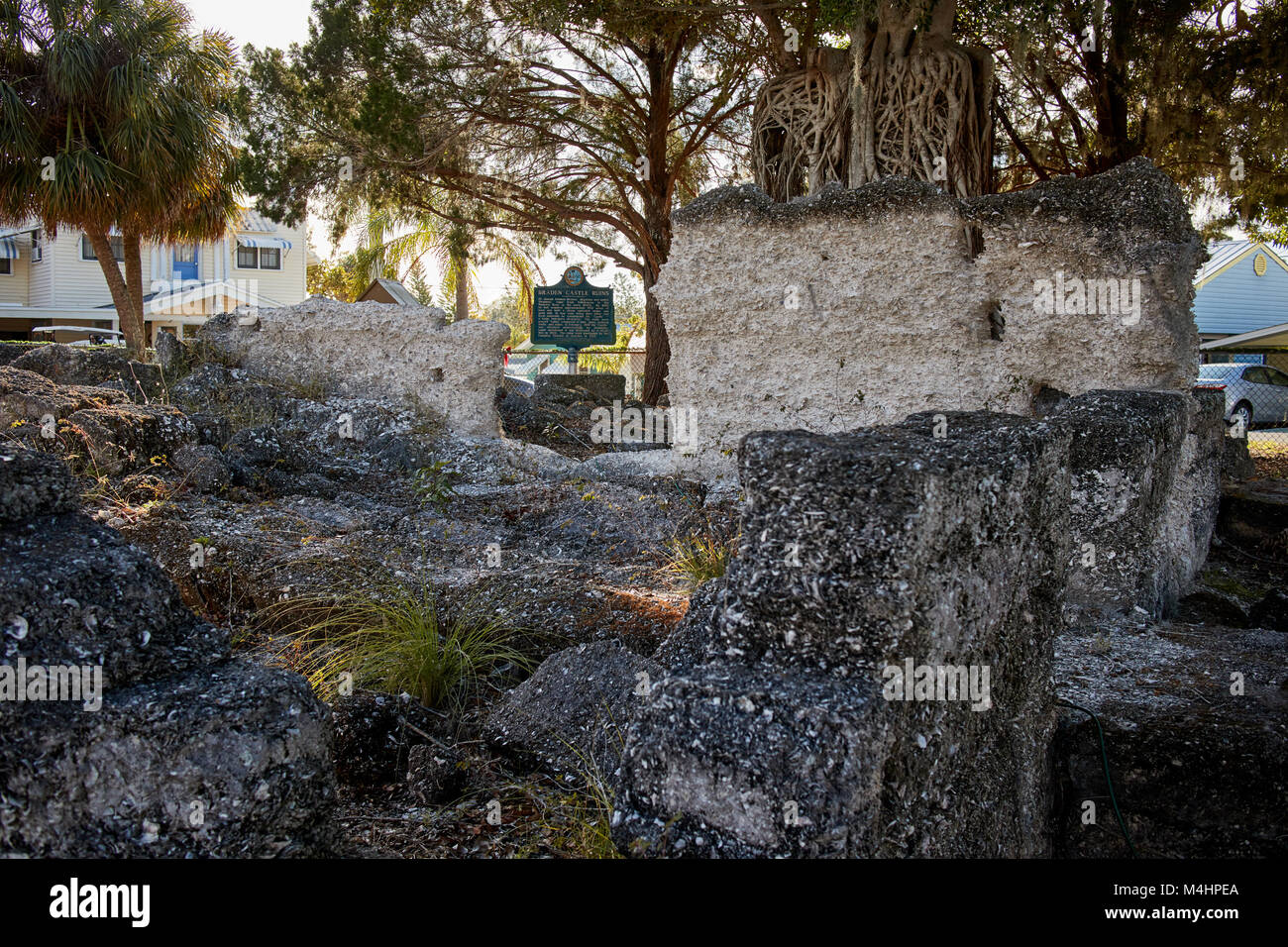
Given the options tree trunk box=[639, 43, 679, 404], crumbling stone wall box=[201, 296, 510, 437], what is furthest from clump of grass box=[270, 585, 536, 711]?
tree trunk box=[639, 43, 679, 404]

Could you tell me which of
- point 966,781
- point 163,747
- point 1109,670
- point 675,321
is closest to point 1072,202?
point 675,321

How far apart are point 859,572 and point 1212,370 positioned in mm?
22653

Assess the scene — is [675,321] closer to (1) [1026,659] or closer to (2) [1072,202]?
(2) [1072,202]

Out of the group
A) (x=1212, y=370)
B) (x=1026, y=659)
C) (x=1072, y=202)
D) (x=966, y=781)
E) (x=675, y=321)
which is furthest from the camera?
(x=1212, y=370)

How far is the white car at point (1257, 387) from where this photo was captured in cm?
2133

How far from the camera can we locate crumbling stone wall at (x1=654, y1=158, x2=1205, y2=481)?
6.91 meters

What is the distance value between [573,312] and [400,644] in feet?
39.0

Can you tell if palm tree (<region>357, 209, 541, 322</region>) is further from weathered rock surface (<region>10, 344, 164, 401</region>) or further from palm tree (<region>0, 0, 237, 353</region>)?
weathered rock surface (<region>10, 344, 164, 401</region>)

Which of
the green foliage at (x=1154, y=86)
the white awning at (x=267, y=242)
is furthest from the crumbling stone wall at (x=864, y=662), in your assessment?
the white awning at (x=267, y=242)

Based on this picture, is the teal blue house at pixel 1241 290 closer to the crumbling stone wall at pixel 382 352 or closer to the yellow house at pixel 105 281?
the crumbling stone wall at pixel 382 352

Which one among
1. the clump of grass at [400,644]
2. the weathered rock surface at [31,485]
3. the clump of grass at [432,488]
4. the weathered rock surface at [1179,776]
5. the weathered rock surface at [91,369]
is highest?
the weathered rock surface at [91,369]

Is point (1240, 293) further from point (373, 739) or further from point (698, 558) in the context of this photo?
point (373, 739)

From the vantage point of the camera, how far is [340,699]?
3844 millimetres

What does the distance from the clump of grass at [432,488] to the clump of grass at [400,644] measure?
98.4 inches
